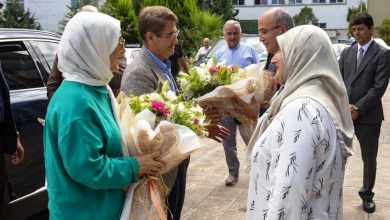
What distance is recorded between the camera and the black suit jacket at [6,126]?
3.43 m

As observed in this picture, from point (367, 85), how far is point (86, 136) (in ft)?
11.5

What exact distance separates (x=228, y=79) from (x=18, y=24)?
112 ft

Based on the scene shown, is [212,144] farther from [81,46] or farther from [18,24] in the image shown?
[18,24]

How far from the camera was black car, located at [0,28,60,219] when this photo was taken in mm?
3953

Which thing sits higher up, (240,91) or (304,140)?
(304,140)

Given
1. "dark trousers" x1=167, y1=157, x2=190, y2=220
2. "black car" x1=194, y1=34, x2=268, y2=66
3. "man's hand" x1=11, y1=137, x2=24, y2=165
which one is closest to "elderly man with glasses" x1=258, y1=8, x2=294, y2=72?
"dark trousers" x1=167, y1=157, x2=190, y2=220

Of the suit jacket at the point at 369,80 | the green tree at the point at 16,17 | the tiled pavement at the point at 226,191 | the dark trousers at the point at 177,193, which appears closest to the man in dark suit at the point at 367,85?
the suit jacket at the point at 369,80

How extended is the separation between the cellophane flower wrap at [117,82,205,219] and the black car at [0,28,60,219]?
5.77ft

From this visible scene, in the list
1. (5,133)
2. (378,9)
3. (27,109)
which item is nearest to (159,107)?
(5,133)

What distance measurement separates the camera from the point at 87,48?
2229 millimetres

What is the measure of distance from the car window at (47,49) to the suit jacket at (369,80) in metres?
2.98

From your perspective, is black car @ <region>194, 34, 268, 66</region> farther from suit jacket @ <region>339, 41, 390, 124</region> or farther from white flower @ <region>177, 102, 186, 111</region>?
white flower @ <region>177, 102, 186, 111</region>

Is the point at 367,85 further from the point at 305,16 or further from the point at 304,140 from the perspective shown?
the point at 305,16

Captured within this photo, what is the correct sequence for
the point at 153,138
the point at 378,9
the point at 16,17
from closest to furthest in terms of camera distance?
the point at 153,138, the point at 16,17, the point at 378,9
